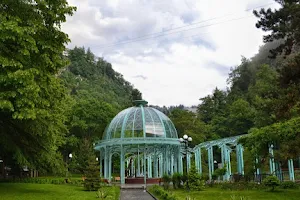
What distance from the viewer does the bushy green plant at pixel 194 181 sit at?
18.3 meters

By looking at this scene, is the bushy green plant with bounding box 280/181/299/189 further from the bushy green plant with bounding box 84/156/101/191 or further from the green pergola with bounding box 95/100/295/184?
the bushy green plant with bounding box 84/156/101/191

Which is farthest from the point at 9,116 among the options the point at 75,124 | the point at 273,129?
the point at 75,124

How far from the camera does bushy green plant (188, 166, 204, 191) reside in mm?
18281

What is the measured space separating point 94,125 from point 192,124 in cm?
1344

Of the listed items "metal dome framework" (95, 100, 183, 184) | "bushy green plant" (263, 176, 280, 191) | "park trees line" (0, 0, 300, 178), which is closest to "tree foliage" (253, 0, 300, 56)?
"park trees line" (0, 0, 300, 178)

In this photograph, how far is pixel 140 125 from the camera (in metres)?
24.2

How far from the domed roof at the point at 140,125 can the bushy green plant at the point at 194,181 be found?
6.02 meters

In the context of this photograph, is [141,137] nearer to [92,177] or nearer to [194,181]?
[92,177]

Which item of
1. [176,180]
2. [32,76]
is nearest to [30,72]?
[32,76]

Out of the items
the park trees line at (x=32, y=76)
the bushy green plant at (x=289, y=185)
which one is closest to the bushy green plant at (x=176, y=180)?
the bushy green plant at (x=289, y=185)

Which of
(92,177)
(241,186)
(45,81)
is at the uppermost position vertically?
(45,81)

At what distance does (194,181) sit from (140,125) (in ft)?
23.3

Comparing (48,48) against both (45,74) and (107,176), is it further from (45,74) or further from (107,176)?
(107,176)

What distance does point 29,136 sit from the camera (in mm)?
16203
